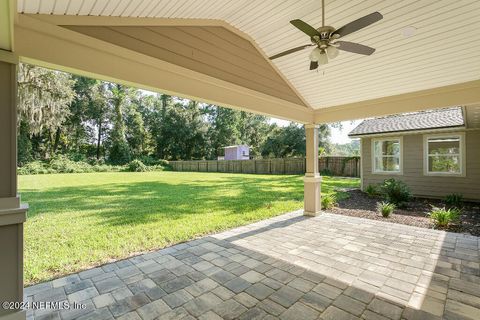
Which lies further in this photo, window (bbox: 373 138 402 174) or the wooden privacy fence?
the wooden privacy fence

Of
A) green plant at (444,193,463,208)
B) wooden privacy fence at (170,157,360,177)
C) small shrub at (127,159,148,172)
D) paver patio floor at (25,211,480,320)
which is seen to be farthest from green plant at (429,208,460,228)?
small shrub at (127,159,148,172)

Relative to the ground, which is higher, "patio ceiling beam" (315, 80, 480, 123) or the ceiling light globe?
the ceiling light globe

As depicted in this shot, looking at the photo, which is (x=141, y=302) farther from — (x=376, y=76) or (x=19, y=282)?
(x=376, y=76)

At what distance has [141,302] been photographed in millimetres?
2443

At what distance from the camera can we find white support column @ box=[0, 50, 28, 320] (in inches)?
77.5

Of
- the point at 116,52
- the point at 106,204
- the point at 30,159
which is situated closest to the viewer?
the point at 116,52

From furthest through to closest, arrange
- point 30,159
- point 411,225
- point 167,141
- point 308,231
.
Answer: point 167,141
point 30,159
point 411,225
point 308,231

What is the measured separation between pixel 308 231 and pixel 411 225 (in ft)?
7.61

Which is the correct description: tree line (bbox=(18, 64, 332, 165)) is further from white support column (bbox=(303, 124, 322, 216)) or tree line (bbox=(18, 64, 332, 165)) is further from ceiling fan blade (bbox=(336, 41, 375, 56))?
ceiling fan blade (bbox=(336, 41, 375, 56))

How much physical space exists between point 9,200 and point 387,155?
33.8 feet

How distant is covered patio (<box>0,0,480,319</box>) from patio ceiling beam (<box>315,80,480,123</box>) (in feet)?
0.06

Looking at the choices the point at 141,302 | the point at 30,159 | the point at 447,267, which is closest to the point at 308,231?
the point at 447,267

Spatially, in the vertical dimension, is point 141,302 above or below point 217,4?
below

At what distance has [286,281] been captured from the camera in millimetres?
2834
